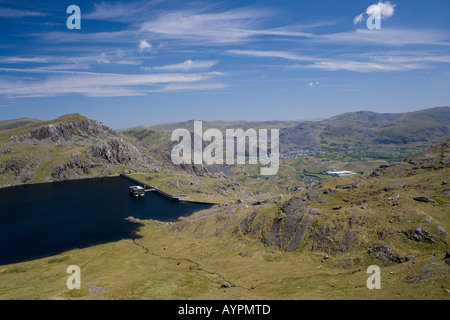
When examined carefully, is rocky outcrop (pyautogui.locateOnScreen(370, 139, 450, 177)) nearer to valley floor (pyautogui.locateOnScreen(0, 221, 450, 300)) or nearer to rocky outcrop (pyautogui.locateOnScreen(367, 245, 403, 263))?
rocky outcrop (pyautogui.locateOnScreen(367, 245, 403, 263))

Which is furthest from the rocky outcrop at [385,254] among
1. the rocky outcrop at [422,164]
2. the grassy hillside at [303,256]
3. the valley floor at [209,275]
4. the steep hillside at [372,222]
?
the rocky outcrop at [422,164]

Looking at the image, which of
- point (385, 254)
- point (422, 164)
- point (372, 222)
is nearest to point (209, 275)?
point (385, 254)

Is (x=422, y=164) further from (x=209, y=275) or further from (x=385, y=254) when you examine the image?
(x=209, y=275)

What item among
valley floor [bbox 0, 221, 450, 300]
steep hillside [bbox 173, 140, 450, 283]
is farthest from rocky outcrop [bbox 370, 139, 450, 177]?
valley floor [bbox 0, 221, 450, 300]

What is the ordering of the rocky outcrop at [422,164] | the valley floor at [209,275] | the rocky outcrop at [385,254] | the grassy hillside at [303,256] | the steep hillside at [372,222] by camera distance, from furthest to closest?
the rocky outcrop at [422,164] < the steep hillside at [372,222] < the rocky outcrop at [385,254] < the grassy hillside at [303,256] < the valley floor at [209,275]

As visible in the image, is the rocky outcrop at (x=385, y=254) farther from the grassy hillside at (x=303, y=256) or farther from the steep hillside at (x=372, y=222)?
the grassy hillside at (x=303, y=256)

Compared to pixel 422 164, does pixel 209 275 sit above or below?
below

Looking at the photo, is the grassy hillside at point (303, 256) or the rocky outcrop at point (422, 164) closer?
the grassy hillside at point (303, 256)

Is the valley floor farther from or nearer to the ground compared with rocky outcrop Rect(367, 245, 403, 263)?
nearer to the ground

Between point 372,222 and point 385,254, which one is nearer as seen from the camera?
point 385,254

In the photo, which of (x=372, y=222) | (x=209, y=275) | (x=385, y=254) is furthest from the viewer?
(x=209, y=275)
